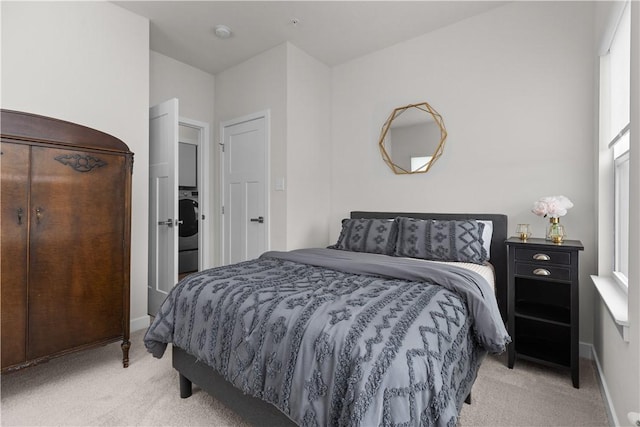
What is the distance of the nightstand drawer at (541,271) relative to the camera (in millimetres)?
2107

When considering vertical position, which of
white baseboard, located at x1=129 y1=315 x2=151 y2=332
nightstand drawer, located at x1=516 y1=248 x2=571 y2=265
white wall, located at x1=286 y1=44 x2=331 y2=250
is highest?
white wall, located at x1=286 y1=44 x2=331 y2=250

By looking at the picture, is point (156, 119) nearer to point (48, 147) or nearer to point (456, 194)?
point (48, 147)

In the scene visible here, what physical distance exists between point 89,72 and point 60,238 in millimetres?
1494

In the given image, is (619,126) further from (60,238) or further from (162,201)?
(162,201)

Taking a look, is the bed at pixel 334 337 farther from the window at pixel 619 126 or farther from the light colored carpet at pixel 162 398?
the window at pixel 619 126

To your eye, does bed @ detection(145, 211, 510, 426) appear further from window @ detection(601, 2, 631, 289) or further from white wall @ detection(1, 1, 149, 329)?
white wall @ detection(1, 1, 149, 329)

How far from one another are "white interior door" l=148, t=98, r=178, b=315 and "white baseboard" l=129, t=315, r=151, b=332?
23cm

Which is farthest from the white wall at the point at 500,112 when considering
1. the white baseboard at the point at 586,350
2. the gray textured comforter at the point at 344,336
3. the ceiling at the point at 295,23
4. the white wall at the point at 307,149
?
the gray textured comforter at the point at 344,336

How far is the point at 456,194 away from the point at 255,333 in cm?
234

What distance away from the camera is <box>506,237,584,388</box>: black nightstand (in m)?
2.07

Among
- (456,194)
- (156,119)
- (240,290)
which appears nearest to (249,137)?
(156,119)

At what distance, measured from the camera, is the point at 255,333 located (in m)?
1.32

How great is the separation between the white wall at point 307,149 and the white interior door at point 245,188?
33cm

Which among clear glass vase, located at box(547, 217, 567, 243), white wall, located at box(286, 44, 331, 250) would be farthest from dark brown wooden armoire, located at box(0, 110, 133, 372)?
clear glass vase, located at box(547, 217, 567, 243)
